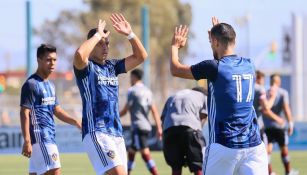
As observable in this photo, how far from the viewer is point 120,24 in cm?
1142

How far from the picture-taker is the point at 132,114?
20938 mm

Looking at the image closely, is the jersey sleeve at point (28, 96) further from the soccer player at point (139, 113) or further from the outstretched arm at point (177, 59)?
the soccer player at point (139, 113)

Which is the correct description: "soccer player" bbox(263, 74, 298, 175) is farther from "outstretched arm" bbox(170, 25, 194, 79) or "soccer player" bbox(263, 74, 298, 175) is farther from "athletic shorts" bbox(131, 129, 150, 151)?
"outstretched arm" bbox(170, 25, 194, 79)

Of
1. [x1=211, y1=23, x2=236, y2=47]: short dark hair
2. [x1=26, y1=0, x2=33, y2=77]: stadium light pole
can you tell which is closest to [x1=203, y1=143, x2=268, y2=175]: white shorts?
[x1=211, y1=23, x2=236, y2=47]: short dark hair

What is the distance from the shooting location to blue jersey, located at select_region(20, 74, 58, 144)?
1291cm

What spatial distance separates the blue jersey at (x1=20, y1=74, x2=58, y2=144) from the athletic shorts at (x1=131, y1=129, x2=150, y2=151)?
778 centimetres

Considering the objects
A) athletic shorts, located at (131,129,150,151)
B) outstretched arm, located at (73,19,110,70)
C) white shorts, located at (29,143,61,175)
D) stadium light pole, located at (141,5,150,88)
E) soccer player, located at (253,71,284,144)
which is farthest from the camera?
stadium light pole, located at (141,5,150,88)

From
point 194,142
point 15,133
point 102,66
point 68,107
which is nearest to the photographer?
point 102,66

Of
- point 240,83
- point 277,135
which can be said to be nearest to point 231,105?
point 240,83

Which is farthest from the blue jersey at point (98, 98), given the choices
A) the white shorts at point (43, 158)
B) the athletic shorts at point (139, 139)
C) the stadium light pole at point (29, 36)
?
the stadium light pole at point (29, 36)

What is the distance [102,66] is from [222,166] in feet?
6.85

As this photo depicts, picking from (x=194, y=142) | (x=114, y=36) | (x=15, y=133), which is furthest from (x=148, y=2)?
(x=194, y=142)

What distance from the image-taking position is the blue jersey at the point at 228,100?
10195mm

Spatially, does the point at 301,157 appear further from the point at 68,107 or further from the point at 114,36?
the point at 114,36
